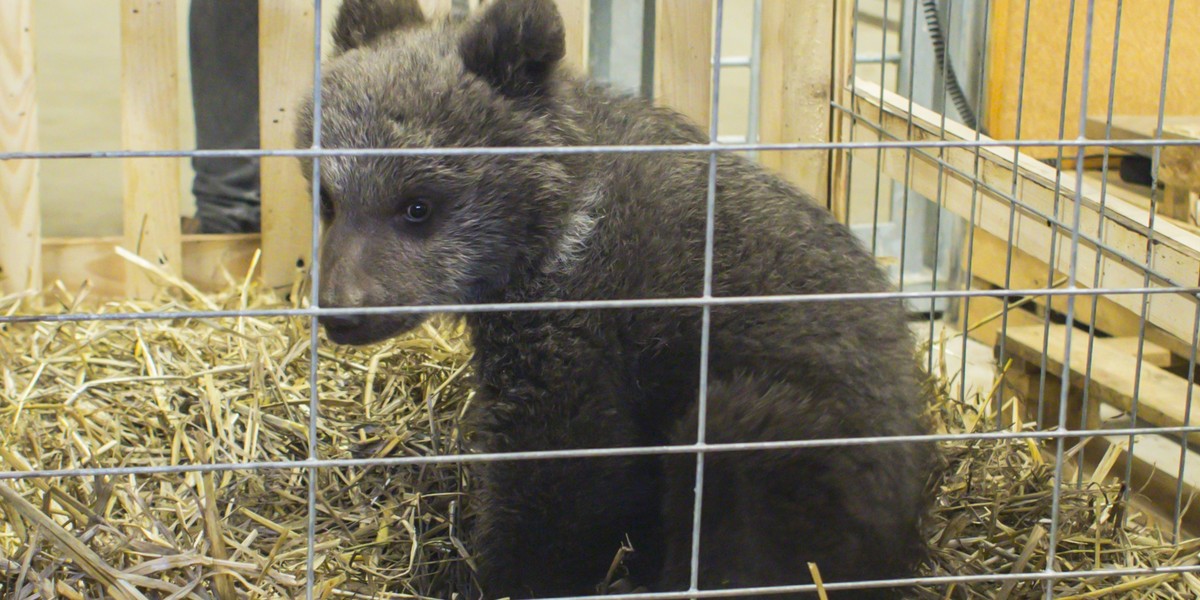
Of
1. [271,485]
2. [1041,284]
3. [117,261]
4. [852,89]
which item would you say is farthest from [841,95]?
[117,261]

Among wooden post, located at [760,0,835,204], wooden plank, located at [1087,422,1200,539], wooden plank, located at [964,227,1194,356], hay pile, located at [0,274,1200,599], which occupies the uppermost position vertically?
wooden post, located at [760,0,835,204]

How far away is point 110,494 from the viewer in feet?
8.70

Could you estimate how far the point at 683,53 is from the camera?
4.11 meters

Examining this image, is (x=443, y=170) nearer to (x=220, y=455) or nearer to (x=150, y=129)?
(x=220, y=455)

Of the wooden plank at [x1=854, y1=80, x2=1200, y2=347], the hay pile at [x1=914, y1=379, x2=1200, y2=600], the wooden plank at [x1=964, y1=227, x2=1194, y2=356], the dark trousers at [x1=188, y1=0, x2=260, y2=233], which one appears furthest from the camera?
the dark trousers at [x1=188, y1=0, x2=260, y2=233]

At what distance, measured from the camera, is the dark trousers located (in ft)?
15.5

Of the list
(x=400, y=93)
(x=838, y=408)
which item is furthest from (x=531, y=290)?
(x=838, y=408)

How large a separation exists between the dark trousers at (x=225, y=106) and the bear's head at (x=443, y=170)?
204 centimetres

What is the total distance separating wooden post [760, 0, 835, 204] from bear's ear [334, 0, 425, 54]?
1433 millimetres

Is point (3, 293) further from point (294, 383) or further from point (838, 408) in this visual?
point (838, 408)

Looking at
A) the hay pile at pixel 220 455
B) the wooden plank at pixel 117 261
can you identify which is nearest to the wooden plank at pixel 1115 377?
the hay pile at pixel 220 455

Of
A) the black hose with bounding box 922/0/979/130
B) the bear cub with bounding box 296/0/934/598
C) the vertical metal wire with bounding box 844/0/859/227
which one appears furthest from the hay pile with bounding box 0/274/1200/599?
the black hose with bounding box 922/0/979/130

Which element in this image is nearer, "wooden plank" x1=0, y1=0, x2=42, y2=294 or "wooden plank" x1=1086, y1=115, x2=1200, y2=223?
"wooden plank" x1=1086, y1=115, x2=1200, y2=223

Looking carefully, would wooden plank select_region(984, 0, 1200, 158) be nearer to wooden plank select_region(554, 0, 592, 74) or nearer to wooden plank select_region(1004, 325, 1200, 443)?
wooden plank select_region(1004, 325, 1200, 443)
